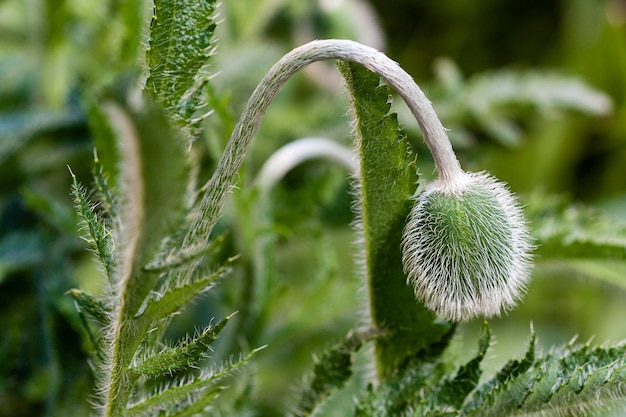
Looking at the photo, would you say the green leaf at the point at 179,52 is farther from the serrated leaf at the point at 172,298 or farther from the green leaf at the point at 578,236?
the green leaf at the point at 578,236

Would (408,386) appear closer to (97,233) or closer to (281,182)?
(97,233)

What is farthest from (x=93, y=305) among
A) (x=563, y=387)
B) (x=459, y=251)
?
(x=563, y=387)

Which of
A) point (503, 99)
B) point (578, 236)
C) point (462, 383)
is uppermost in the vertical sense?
point (503, 99)

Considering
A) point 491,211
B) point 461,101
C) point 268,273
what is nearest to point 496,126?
point 461,101

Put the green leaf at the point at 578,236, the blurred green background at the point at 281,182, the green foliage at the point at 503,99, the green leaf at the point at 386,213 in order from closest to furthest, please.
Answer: the green leaf at the point at 386,213
the green leaf at the point at 578,236
the blurred green background at the point at 281,182
the green foliage at the point at 503,99

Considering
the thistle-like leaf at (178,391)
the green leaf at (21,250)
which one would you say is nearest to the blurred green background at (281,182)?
the green leaf at (21,250)

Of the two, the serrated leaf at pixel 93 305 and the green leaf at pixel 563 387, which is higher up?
the green leaf at pixel 563 387

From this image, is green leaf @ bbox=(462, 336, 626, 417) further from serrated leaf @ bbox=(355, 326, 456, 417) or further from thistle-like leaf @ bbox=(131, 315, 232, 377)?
thistle-like leaf @ bbox=(131, 315, 232, 377)
